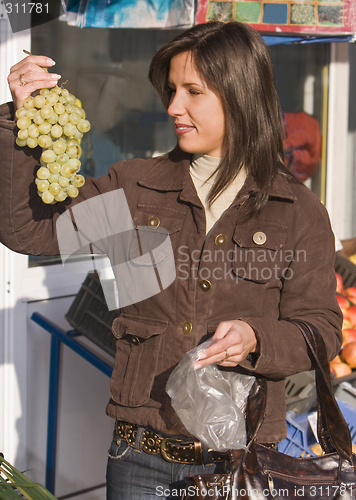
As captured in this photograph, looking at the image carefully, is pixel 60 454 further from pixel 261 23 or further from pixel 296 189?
pixel 261 23

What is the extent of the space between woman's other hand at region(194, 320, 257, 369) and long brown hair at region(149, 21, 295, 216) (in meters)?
0.35

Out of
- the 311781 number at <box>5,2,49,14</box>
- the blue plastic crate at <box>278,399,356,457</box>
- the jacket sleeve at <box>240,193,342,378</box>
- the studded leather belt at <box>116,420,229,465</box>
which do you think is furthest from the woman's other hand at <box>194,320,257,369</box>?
the 311781 number at <box>5,2,49,14</box>

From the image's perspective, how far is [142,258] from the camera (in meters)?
1.48

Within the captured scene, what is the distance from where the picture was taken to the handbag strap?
4.41 ft

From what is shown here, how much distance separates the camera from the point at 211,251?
143 cm

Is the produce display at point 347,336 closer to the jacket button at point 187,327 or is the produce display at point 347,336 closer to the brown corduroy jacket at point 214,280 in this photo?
the brown corduroy jacket at point 214,280

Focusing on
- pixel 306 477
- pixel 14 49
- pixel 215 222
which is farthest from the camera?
pixel 14 49

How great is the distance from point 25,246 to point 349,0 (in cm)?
225

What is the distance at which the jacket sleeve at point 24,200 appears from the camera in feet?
4.20

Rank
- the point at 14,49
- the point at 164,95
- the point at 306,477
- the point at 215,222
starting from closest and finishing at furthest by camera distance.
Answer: the point at 306,477 < the point at 215,222 < the point at 164,95 < the point at 14,49

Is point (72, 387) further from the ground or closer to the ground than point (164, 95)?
closer to the ground

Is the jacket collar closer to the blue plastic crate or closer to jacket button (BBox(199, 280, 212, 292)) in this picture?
jacket button (BBox(199, 280, 212, 292))

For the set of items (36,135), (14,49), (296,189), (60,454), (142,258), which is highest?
(14,49)

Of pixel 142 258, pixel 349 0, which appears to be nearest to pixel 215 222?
pixel 142 258
